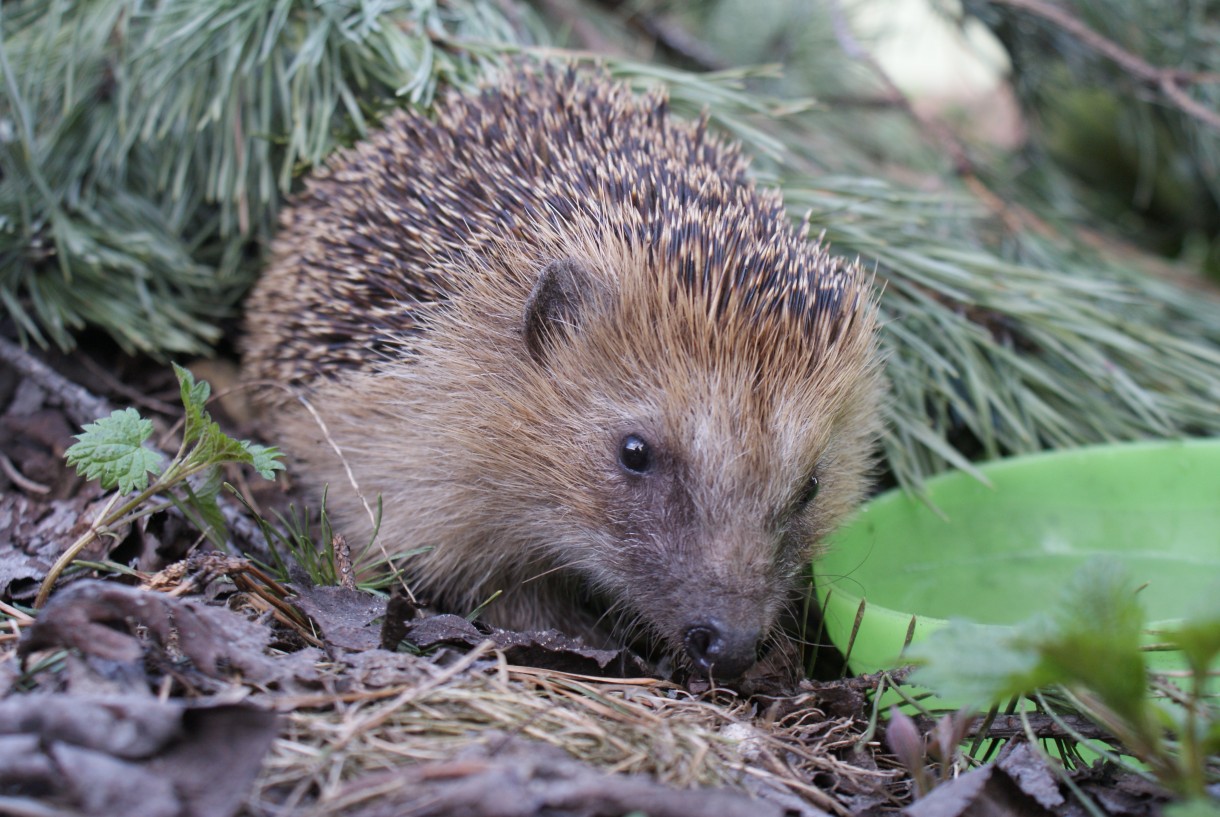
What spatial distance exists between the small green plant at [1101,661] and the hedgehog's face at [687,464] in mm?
782

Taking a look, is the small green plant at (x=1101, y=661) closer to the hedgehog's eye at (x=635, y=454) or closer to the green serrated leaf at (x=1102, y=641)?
the green serrated leaf at (x=1102, y=641)

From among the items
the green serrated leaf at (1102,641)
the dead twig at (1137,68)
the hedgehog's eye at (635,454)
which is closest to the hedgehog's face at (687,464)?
the hedgehog's eye at (635,454)

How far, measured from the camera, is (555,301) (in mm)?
3092

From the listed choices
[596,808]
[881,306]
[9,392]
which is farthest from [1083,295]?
[9,392]

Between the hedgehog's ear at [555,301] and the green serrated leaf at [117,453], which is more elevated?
the hedgehog's ear at [555,301]

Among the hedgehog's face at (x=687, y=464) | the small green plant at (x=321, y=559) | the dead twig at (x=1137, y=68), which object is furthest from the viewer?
the dead twig at (x=1137, y=68)

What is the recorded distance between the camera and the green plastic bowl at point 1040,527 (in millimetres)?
3676

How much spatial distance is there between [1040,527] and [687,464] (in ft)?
5.83

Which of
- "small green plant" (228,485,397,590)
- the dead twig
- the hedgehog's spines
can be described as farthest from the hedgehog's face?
the dead twig

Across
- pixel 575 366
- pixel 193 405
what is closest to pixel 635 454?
pixel 575 366

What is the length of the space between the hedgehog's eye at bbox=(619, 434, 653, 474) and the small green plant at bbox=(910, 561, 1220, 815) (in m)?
1.08

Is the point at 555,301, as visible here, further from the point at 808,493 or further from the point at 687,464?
the point at 808,493

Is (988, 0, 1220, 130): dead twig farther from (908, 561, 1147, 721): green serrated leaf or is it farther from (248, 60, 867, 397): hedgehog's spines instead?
(908, 561, 1147, 721): green serrated leaf

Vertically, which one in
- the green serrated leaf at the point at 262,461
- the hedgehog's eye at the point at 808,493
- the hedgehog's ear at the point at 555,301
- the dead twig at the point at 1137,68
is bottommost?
the hedgehog's eye at the point at 808,493
